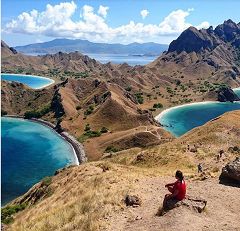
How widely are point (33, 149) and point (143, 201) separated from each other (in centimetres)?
12169

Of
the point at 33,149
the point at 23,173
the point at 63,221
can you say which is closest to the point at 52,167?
the point at 23,173

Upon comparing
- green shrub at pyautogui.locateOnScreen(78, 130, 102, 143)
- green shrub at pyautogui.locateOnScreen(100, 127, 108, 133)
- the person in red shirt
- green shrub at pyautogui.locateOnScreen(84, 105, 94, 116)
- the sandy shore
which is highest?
the person in red shirt

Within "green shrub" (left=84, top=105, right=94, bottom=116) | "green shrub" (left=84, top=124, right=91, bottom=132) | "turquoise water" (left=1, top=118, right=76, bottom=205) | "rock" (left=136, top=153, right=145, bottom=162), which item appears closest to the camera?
"rock" (left=136, top=153, right=145, bottom=162)

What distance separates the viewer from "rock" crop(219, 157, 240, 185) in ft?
114

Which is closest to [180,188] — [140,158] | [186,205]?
[186,205]

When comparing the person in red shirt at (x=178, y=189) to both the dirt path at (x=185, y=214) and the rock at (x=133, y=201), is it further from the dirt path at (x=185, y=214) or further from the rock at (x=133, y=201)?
the rock at (x=133, y=201)

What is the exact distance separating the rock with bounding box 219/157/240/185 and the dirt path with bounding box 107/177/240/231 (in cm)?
155

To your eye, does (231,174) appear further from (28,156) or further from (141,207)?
(28,156)

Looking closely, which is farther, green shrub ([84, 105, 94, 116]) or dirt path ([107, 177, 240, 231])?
green shrub ([84, 105, 94, 116])

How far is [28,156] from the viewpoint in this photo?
452 feet

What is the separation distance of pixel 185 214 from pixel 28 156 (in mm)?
118355

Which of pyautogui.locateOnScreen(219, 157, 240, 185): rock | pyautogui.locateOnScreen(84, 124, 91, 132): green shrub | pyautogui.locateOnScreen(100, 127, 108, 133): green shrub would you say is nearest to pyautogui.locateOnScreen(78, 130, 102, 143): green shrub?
pyautogui.locateOnScreen(100, 127, 108, 133): green shrub

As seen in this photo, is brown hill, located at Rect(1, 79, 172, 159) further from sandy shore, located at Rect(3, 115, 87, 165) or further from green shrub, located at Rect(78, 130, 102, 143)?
sandy shore, located at Rect(3, 115, 87, 165)

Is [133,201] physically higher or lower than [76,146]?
higher
